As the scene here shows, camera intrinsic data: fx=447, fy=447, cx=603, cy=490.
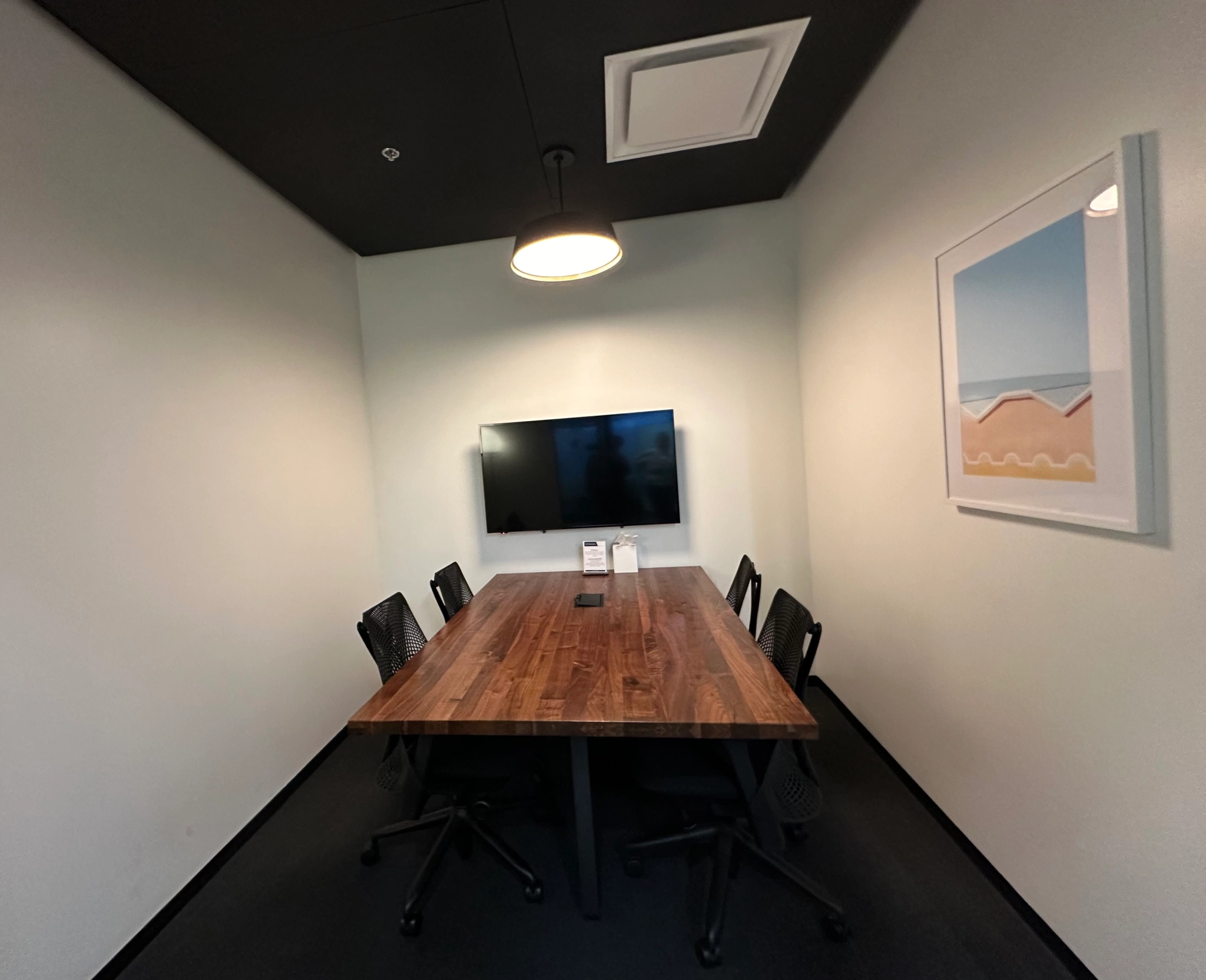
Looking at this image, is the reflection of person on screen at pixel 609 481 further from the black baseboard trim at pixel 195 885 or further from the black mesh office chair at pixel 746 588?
the black baseboard trim at pixel 195 885

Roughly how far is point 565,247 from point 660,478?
1.43 m

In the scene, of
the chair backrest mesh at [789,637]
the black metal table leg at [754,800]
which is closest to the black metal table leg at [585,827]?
the black metal table leg at [754,800]

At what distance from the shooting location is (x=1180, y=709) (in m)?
0.95

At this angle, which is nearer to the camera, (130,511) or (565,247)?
(130,511)

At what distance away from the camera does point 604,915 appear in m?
1.50

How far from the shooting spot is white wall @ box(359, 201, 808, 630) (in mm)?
2893

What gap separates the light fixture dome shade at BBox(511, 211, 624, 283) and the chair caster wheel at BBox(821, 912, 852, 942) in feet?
8.11

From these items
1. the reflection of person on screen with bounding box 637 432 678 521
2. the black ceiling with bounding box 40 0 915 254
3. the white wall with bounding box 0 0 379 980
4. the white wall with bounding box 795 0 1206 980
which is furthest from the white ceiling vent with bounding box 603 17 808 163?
the white wall with bounding box 0 0 379 980

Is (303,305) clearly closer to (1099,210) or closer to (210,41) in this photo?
(210,41)

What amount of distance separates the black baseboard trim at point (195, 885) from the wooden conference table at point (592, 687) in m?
1.20

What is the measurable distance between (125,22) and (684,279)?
2554mm

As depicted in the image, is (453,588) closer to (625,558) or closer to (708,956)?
(625,558)

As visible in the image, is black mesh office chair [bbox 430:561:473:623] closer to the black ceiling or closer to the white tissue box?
the white tissue box

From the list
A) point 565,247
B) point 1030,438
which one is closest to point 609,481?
point 565,247
